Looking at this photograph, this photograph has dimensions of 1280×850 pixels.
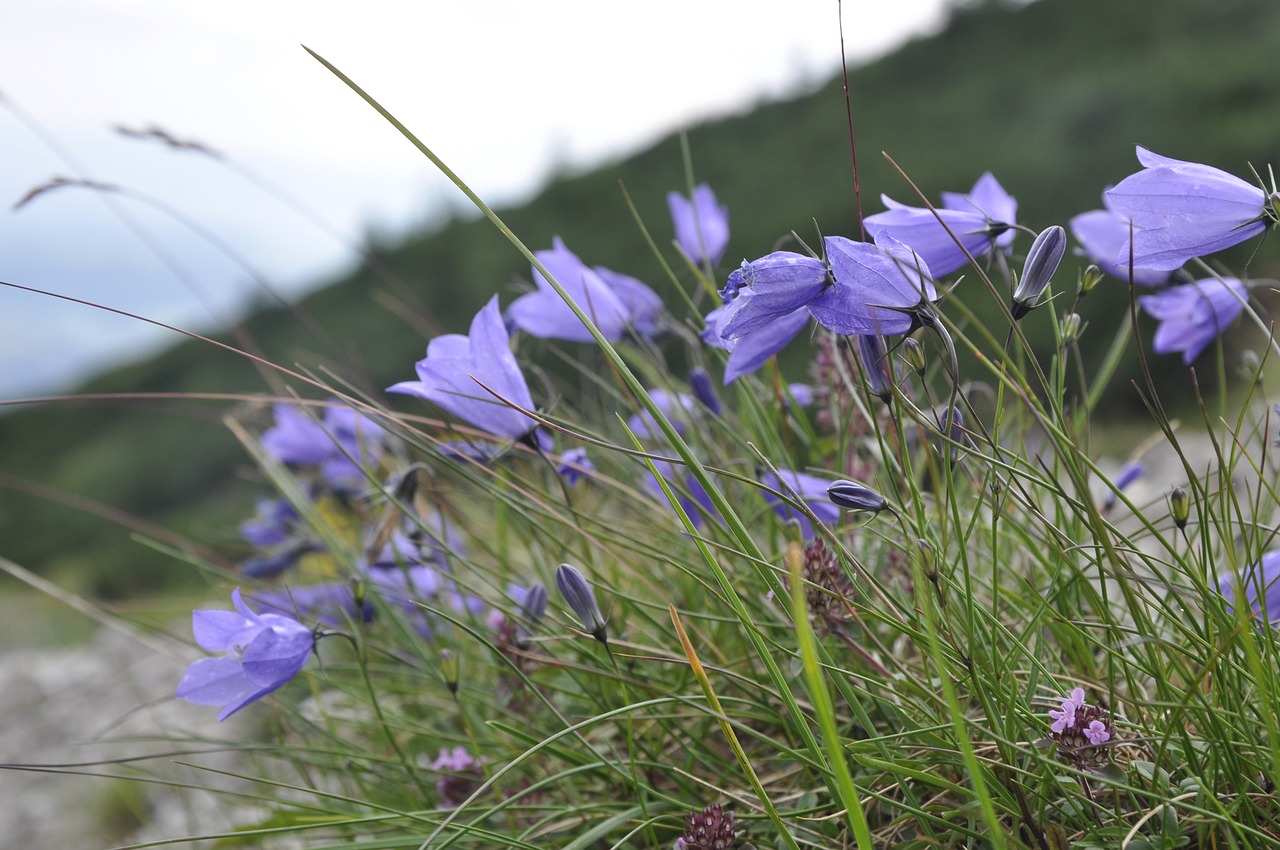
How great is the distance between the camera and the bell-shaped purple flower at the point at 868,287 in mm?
730

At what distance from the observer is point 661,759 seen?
3.71ft

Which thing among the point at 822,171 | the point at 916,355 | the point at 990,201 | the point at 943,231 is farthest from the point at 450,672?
the point at 822,171

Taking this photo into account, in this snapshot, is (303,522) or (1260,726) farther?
(303,522)

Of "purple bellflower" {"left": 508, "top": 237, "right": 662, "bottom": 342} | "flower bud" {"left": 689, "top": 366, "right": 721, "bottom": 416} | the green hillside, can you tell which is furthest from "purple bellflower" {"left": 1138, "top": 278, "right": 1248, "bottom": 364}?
the green hillside

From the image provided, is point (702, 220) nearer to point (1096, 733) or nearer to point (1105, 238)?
point (1105, 238)

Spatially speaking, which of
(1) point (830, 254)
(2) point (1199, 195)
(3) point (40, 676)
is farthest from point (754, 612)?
(3) point (40, 676)

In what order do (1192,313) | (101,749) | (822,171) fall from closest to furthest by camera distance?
(1192,313) < (101,749) < (822,171)

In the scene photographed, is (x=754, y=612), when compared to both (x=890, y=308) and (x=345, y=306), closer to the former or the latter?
(x=890, y=308)

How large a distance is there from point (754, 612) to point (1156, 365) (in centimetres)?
525

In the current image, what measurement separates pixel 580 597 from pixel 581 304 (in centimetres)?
62

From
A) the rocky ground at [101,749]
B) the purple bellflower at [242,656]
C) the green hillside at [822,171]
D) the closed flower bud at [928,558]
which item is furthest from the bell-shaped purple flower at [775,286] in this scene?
the green hillside at [822,171]

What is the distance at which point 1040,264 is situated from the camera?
73 cm

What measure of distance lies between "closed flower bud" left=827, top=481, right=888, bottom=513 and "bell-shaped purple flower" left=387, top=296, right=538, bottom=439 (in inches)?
15.4

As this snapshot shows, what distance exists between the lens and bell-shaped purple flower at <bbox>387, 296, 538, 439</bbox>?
3.29 feet
